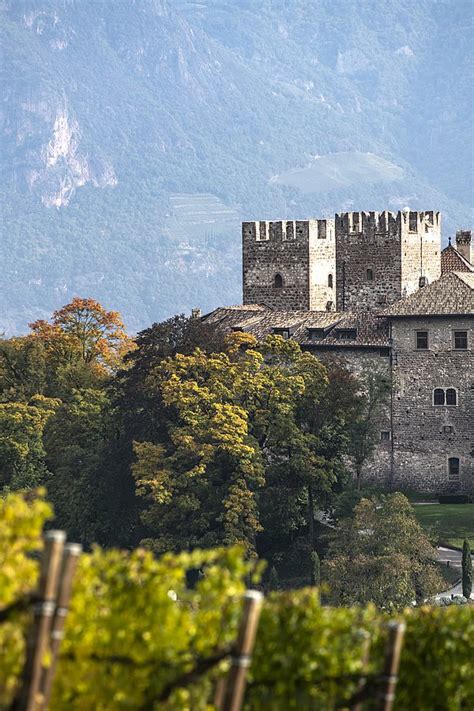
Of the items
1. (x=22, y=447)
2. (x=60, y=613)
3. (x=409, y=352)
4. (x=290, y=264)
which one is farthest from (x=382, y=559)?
(x=60, y=613)

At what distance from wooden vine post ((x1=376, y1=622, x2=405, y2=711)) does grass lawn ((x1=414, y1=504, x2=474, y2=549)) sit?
4894 cm

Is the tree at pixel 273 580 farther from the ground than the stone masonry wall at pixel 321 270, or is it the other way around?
the stone masonry wall at pixel 321 270

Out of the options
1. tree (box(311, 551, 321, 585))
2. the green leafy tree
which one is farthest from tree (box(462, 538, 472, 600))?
the green leafy tree

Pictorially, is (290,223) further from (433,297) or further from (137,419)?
(137,419)

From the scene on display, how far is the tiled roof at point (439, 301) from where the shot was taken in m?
82.6

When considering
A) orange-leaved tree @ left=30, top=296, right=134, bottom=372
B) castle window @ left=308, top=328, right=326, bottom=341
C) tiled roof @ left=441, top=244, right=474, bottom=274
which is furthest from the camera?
tiled roof @ left=441, top=244, right=474, bottom=274

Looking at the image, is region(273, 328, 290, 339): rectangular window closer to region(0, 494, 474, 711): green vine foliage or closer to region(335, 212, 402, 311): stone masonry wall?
region(335, 212, 402, 311): stone masonry wall

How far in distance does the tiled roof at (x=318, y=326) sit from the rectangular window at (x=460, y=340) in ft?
8.82

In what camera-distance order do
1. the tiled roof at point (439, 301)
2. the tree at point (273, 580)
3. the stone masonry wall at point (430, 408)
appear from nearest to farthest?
1. the tree at point (273, 580)
2. the stone masonry wall at point (430, 408)
3. the tiled roof at point (439, 301)

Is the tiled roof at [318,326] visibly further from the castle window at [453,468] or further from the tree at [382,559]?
the tree at [382,559]

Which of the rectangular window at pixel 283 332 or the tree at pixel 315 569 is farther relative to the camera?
the rectangular window at pixel 283 332

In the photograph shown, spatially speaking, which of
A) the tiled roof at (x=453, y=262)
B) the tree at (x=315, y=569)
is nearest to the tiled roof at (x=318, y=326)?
the tiled roof at (x=453, y=262)

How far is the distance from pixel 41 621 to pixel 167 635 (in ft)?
6.23

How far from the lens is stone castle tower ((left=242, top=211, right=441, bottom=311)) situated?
3654 inches
